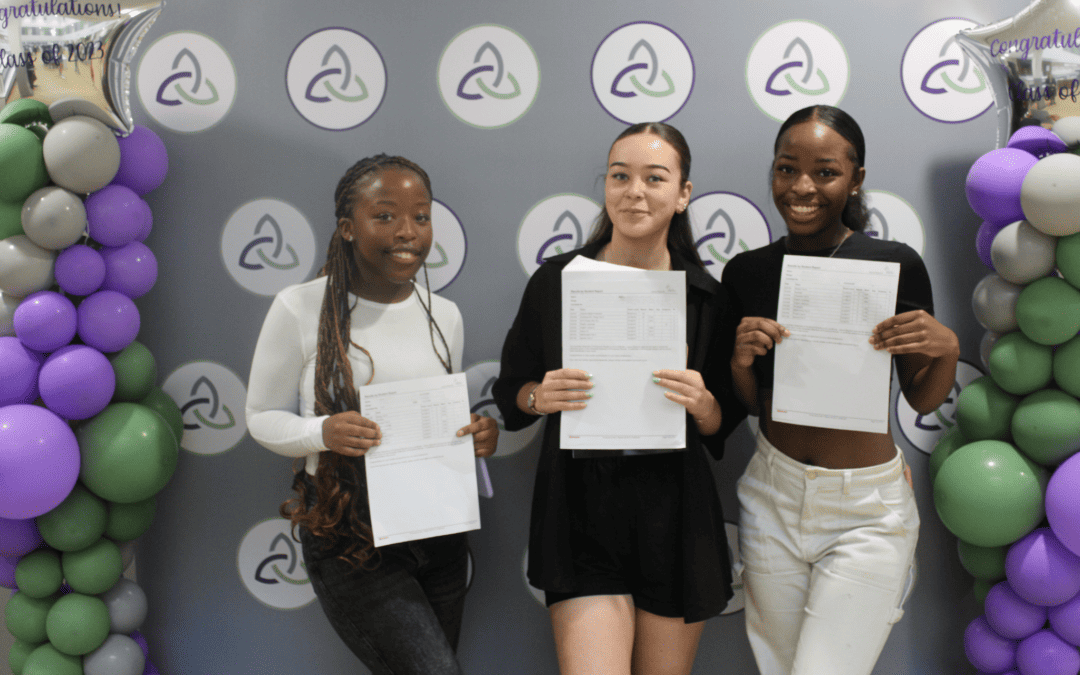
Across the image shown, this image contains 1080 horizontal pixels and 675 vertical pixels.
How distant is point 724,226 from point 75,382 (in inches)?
83.8

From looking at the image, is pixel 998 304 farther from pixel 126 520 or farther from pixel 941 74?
pixel 126 520

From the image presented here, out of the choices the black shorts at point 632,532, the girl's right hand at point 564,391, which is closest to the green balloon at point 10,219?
the girl's right hand at point 564,391

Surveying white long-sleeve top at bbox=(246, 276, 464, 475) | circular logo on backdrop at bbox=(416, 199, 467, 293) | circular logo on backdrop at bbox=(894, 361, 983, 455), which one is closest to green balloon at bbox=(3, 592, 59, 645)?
white long-sleeve top at bbox=(246, 276, 464, 475)

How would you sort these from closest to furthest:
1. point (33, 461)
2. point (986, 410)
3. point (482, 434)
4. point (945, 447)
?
point (33, 461)
point (482, 434)
point (986, 410)
point (945, 447)

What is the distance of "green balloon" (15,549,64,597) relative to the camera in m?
1.99

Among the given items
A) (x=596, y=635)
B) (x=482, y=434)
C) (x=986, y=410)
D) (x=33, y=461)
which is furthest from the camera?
(x=986, y=410)

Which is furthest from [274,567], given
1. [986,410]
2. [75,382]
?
[986,410]

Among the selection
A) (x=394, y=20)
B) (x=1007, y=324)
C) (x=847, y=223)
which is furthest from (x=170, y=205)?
(x=1007, y=324)

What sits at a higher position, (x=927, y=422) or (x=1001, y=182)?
(x=1001, y=182)

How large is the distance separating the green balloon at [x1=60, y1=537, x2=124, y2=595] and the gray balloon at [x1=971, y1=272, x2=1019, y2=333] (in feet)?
9.30

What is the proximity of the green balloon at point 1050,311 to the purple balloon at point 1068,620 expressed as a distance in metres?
0.76

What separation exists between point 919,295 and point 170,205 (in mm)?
2475

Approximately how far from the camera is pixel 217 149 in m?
2.38

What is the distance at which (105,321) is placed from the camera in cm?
199
